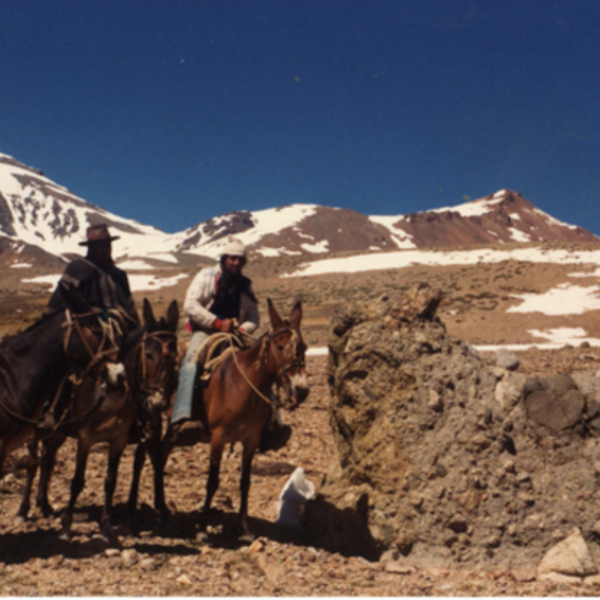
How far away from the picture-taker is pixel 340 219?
198 m

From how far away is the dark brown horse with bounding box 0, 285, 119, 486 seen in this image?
546 centimetres

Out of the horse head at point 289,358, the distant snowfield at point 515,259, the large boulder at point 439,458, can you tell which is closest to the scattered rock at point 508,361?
the distant snowfield at point 515,259

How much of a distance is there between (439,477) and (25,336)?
434 cm

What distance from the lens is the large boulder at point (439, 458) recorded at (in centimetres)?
570

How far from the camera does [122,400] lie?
20.4ft

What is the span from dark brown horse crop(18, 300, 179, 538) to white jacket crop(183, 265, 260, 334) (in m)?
0.46

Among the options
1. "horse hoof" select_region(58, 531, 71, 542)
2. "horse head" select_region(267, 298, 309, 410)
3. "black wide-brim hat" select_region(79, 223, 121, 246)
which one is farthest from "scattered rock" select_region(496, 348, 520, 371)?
"horse hoof" select_region(58, 531, 71, 542)

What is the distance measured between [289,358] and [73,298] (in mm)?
2206

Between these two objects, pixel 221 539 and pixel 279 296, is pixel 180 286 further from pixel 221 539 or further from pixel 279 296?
pixel 221 539

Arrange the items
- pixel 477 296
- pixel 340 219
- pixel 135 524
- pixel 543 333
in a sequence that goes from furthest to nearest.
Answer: pixel 340 219
pixel 477 296
pixel 543 333
pixel 135 524

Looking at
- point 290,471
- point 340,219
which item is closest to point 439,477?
point 290,471

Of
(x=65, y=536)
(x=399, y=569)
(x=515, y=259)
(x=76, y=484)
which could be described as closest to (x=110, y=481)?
(x=76, y=484)

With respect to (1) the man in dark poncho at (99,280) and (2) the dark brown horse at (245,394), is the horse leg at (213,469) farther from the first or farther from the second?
(1) the man in dark poncho at (99,280)

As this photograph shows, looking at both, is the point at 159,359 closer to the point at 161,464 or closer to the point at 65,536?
the point at 161,464
